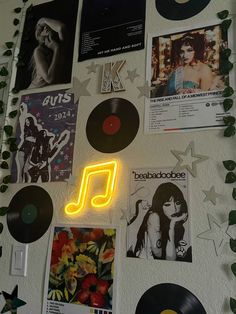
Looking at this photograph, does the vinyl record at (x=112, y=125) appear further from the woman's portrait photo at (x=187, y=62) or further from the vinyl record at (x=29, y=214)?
the vinyl record at (x=29, y=214)

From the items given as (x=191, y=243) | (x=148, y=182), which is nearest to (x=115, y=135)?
(x=148, y=182)

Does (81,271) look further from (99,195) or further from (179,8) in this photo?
(179,8)

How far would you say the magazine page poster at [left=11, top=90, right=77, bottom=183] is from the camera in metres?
1.13

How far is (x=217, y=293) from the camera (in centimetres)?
85

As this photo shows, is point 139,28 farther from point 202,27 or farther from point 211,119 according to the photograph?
point 211,119

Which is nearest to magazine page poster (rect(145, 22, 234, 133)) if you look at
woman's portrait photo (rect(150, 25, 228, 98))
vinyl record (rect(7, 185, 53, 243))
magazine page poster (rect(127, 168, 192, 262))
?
woman's portrait photo (rect(150, 25, 228, 98))

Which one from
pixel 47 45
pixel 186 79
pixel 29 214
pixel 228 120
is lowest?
pixel 29 214

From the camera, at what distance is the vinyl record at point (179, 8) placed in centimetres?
105

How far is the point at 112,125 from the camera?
1.08 meters

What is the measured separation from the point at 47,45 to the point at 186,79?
58 centimetres

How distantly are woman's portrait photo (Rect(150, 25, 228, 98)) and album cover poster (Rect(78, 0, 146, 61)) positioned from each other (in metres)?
0.09

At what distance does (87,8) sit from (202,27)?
0.46 m

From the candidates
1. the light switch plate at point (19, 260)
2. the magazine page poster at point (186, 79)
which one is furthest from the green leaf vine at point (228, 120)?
the light switch plate at point (19, 260)

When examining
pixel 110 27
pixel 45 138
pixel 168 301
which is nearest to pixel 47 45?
pixel 110 27
